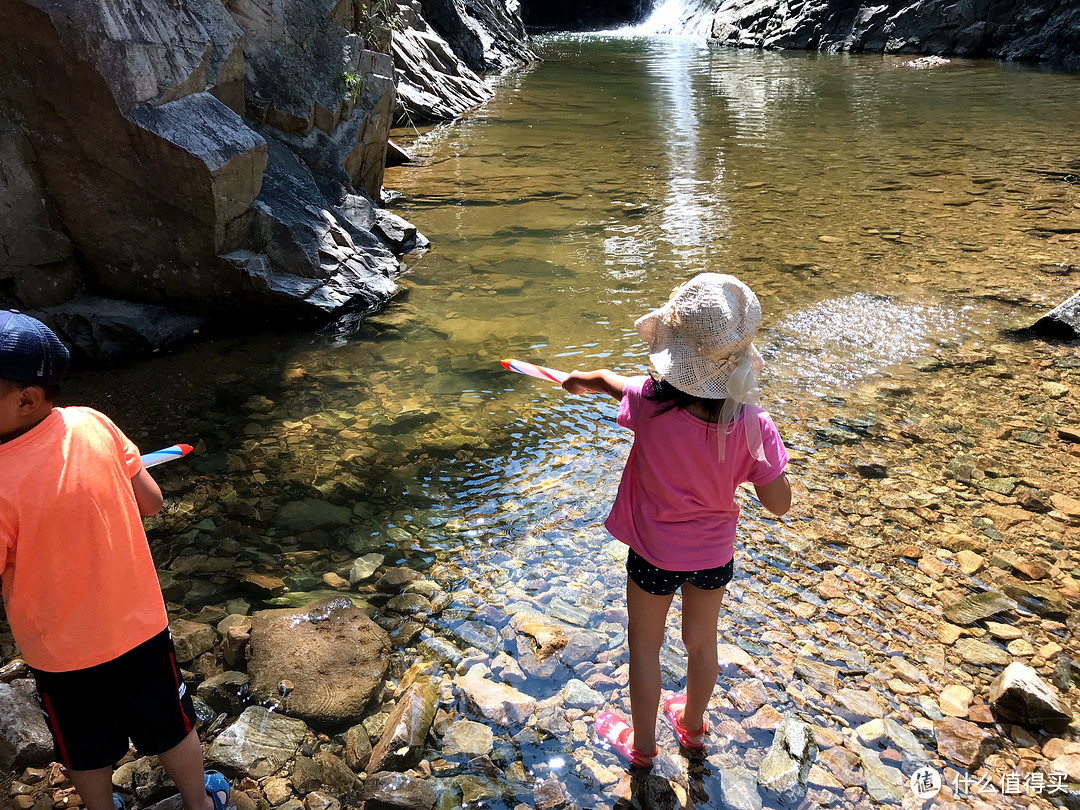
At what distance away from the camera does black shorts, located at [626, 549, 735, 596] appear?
7.18 feet

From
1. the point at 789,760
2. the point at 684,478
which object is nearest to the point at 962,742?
the point at 789,760

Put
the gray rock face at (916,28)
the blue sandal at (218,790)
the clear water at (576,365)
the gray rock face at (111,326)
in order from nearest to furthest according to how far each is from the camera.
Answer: the blue sandal at (218,790), the clear water at (576,365), the gray rock face at (111,326), the gray rock face at (916,28)

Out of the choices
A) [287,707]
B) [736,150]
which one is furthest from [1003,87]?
[287,707]

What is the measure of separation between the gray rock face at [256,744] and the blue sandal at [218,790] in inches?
4.4

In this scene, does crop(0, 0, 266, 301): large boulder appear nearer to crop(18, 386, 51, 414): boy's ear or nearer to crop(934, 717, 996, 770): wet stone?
crop(18, 386, 51, 414): boy's ear

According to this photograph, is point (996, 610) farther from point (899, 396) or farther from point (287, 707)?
point (287, 707)

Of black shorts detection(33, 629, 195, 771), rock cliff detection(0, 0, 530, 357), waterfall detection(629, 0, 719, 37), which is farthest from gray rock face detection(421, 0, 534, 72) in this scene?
black shorts detection(33, 629, 195, 771)

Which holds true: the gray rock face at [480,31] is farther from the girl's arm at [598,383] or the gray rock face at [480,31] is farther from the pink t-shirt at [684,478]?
the pink t-shirt at [684,478]

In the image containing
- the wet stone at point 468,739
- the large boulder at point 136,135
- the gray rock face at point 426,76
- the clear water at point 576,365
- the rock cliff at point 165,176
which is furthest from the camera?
the gray rock face at point 426,76

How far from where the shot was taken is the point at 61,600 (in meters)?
1.80

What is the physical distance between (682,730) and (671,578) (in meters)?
0.63

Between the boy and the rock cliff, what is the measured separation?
11.8 feet

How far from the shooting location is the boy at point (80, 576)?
5.72 feet

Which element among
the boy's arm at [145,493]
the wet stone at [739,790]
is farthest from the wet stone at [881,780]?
the boy's arm at [145,493]
